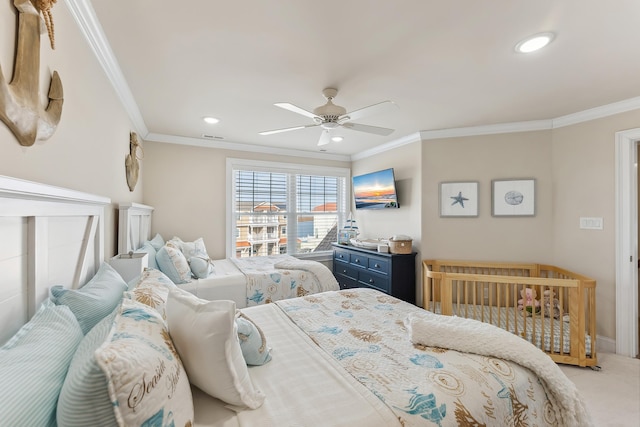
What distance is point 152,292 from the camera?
4.14 ft

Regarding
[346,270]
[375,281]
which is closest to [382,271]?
[375,281]

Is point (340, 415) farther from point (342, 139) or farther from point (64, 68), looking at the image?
point (342, 139)

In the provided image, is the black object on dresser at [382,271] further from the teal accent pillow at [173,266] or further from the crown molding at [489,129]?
the teal accent pillow at [173,266]

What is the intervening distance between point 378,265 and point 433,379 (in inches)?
104

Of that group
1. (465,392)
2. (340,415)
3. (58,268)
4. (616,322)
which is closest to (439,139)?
(616,322)

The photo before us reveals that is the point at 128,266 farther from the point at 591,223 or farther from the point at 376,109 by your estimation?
the point at 591,223

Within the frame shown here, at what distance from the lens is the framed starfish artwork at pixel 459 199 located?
3.40 metres

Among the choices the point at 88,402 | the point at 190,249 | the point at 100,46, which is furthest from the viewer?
the point at 190,249

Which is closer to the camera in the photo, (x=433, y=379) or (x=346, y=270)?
(x=433, y=379)

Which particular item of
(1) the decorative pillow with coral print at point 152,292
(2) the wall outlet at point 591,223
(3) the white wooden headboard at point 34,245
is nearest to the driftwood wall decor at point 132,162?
(3) the white wooden headboard at point 34,245

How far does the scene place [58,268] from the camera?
3.93ft

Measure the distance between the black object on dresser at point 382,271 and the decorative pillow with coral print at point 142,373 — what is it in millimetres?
2977

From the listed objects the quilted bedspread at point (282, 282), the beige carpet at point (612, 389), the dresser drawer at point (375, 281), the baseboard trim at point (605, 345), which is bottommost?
the beige carpet at point (612, 389)

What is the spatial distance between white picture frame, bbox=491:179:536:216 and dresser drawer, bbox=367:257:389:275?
4.76ft
